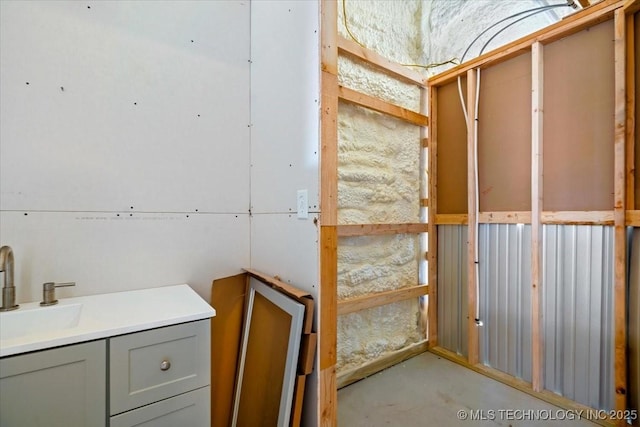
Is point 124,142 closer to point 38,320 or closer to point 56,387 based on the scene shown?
point 38,320

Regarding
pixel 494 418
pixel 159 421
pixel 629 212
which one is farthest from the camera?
pixel 494 418

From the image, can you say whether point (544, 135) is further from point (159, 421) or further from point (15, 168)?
point (15, 168)

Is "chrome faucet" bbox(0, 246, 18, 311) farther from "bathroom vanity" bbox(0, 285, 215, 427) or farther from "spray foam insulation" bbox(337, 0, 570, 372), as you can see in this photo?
"spray foam insulation" bbox(337, 0, 570, 372)

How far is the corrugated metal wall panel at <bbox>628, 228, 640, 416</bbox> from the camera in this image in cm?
160

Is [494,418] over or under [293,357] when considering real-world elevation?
under

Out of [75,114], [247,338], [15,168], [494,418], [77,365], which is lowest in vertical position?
[494,418]

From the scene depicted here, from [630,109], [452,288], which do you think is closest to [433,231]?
[452,288]

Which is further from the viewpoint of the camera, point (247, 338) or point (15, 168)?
point (247, 338)

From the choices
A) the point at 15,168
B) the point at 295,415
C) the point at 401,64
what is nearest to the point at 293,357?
the point at 295,415

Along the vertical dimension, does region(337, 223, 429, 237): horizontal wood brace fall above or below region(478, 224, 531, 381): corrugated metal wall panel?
above

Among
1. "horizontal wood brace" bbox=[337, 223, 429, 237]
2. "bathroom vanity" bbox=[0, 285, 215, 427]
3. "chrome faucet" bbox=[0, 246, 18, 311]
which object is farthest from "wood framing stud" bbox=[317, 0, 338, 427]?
"chrome faucet" bbox=[0, 246, 18, 311]

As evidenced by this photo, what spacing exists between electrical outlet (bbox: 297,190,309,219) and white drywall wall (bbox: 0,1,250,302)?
585mm

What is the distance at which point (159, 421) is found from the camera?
3.23ft

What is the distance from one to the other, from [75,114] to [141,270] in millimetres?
767
